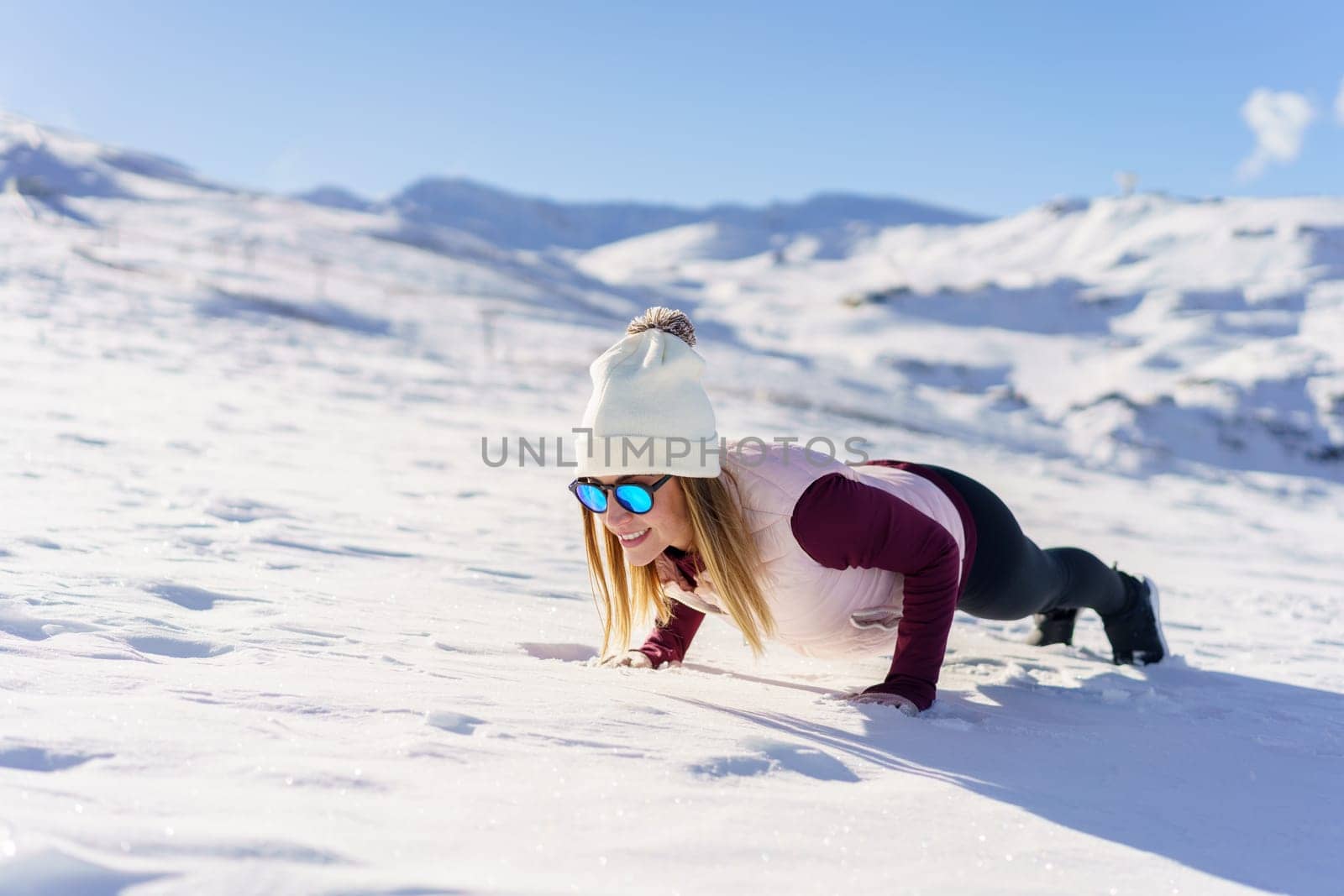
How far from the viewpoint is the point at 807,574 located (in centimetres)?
225

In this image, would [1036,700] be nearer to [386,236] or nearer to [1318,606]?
[1318,606]

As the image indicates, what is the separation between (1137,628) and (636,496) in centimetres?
189

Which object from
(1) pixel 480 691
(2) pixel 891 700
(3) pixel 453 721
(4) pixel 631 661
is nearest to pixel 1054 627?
(2) pixel 891 700

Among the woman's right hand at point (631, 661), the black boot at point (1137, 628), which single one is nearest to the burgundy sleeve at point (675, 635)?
the woman's right hand at point (631, 661)

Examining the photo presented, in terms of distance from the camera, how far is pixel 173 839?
1.10 meters

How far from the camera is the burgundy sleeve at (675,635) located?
259 cm

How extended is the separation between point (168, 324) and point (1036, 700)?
9550 mm

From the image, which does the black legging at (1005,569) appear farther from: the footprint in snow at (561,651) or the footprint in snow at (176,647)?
the footprint in snow at (176,647)

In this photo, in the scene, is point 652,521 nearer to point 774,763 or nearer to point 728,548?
point 728,548

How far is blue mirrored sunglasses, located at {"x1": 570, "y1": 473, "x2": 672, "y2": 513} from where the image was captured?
210 centimetres

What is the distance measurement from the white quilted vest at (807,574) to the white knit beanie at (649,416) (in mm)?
128

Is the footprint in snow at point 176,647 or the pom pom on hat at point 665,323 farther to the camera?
the pom pom on hat at point 665,323

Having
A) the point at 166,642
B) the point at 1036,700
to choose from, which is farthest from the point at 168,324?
the point at 1036,700

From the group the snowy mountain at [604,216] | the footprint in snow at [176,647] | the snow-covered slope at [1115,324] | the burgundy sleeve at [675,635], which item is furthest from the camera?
the snowy mountain at [604,216]
